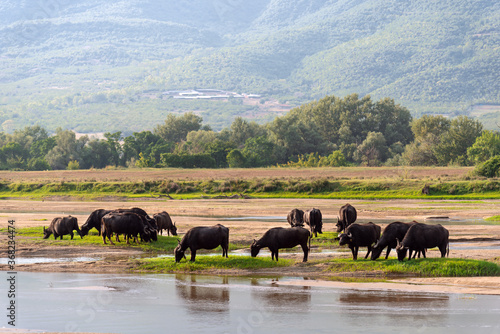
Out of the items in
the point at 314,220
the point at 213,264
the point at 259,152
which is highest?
the point at 259,152

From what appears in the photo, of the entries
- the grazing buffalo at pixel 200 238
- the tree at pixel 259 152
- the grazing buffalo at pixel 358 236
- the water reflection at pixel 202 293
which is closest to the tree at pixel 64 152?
the tree at pixel 259 152

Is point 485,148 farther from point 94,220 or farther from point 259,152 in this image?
point 94,220

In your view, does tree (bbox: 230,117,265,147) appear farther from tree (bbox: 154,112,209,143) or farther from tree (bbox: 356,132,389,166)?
tree (bbox: 356,132,389,166)

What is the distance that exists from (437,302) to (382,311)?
173cm

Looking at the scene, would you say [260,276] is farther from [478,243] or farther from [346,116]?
[346,116]

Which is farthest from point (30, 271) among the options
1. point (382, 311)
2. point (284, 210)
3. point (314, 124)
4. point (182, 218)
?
point (314, 124)

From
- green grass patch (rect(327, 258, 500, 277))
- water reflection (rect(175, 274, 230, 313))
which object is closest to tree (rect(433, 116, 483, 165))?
green grass patch (rect(327, 258, 500, 277))

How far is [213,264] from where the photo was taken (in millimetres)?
20344

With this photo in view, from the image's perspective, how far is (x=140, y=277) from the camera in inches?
767

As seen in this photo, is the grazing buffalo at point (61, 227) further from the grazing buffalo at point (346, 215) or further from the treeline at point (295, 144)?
the treeline at point (295, 144)

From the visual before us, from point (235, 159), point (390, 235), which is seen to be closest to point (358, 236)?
point (390, 235)

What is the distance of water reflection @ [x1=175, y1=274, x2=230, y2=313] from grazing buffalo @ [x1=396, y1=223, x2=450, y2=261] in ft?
18.5

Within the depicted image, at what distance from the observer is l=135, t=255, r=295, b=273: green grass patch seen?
20109mm

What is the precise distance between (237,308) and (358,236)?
6.65 metres
